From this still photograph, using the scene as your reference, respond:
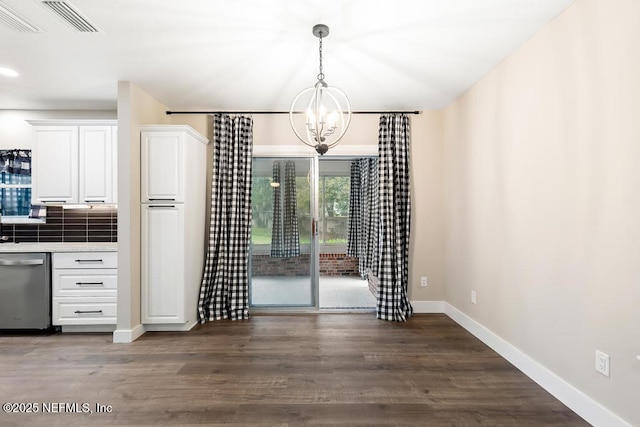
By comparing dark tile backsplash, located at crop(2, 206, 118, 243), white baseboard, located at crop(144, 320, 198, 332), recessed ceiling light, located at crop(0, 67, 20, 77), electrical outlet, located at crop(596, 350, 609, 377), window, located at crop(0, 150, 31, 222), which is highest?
recessed ceiling light, located at crop(0, 67, 20, 77)

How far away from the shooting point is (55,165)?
3465 mm

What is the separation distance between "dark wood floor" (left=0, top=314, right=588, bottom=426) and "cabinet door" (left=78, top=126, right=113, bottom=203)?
1482 mm

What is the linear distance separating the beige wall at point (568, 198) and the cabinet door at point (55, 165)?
418cm

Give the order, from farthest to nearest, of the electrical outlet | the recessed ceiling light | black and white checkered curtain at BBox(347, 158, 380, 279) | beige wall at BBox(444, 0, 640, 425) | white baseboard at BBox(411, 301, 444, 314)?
black and white checkered curtain at BBox(347, 158, 380, 279) → white baseboard at BBox(411, 301, 444, 314) → the recessed ceiling light → the electrical outlet → beige wall at BBox(444, 0, 640, 425)

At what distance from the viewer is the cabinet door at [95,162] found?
3.47 m

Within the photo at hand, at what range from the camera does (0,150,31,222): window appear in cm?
385

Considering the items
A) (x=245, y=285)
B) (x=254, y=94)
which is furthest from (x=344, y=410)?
(x=254, y=94)

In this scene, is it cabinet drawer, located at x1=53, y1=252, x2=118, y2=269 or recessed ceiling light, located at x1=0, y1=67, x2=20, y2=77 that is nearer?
recessed ceiling light, located at x1=0, y1=67, x2=20, y2=77

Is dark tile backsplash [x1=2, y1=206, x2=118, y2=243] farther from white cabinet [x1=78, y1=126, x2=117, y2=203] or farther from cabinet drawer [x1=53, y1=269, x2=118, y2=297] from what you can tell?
cabinet drawer [x1=53, y1=269, x2=118, y2=297]

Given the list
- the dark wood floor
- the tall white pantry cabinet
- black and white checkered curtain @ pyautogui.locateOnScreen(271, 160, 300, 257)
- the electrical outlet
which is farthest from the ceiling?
the dark wood floor

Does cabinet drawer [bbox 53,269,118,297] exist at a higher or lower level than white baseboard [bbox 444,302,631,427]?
higher

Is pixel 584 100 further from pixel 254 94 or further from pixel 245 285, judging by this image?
pixel 245 285

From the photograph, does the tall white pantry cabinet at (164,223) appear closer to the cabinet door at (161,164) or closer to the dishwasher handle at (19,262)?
the cabinet door at (161,164)

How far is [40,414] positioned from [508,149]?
3.80m
